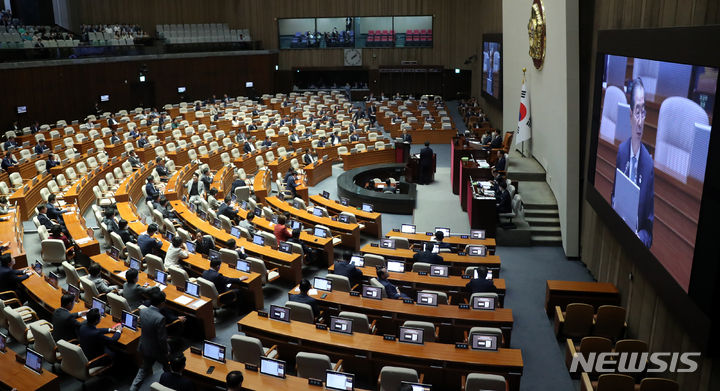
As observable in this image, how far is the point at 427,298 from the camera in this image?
349 inches

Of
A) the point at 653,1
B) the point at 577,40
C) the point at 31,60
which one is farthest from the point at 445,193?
the point at 31,60

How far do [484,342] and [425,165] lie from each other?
11635mm

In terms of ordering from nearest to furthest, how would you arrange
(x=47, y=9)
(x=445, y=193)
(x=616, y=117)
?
(x=616, y=117) → (x=445, y=193) → (x=47, y=9)

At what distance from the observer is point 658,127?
7.33 metres

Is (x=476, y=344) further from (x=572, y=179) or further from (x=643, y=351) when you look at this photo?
(x=572, y=179)

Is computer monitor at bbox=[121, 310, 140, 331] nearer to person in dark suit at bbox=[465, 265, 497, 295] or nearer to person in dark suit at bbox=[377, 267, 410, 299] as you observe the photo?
person in dark suit at bbox=[377, 267, 410, 299]

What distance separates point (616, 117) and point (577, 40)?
10.9ft

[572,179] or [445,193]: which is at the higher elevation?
[572,179]

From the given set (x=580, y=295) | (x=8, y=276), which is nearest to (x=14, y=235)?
(x=8, y=276)

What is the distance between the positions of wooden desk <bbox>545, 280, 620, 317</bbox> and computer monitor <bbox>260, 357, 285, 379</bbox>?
5.19m

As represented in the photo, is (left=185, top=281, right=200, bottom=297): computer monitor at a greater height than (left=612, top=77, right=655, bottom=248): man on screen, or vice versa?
(left=612, top=77, right=655, bottom=248): man on screen

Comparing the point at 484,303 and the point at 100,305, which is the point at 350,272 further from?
the point at 100,305

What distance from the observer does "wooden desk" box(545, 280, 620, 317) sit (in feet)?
31.7

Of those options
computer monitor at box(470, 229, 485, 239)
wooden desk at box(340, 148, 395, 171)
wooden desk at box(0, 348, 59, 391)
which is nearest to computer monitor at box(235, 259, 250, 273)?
wooden desk at box(0, 348, 59, 391)
